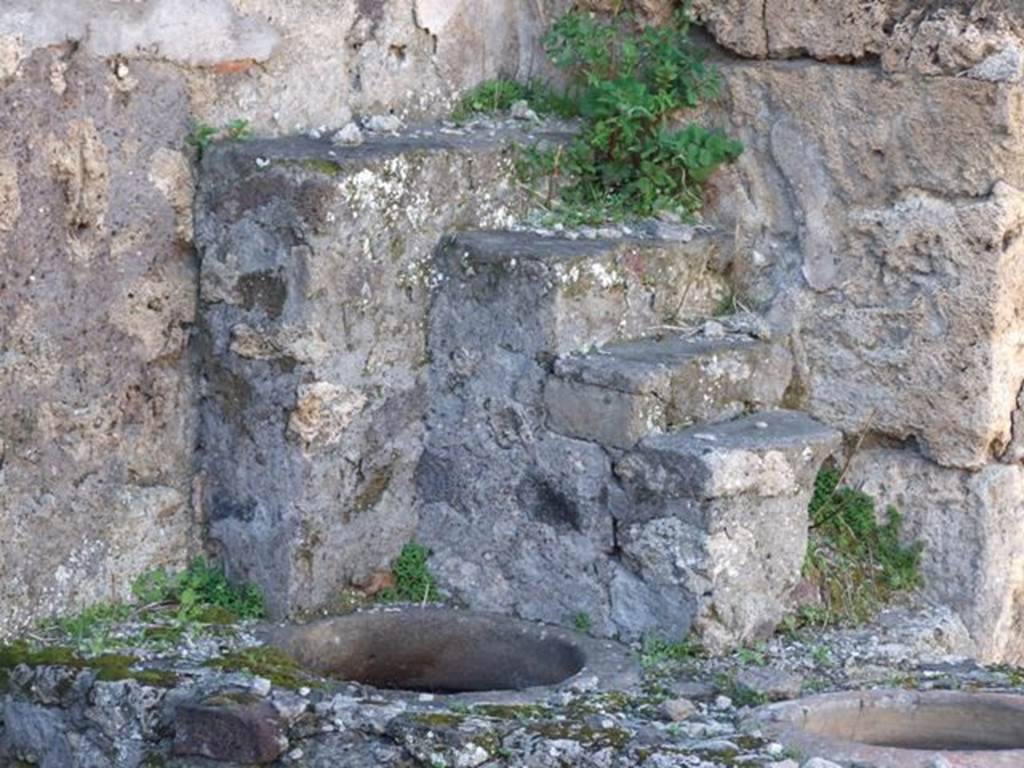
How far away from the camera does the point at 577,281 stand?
17.8ft

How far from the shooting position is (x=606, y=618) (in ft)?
17.6

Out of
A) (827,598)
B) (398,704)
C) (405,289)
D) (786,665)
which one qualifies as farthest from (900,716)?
(405,289)

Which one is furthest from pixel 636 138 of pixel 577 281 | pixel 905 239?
pixel 905 239

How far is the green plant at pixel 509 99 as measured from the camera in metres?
6.02

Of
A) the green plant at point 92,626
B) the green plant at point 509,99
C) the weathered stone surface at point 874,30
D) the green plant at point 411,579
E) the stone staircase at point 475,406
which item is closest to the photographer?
the green plant at point 92,626

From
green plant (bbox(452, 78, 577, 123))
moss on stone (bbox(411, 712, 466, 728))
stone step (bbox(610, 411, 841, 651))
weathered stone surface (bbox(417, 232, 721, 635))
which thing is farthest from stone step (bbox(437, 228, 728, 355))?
moss on stone (bbox(411, 712, 466, 728))

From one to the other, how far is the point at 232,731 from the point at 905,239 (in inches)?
79.8

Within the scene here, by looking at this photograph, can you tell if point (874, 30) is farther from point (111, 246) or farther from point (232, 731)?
point (232, 731)

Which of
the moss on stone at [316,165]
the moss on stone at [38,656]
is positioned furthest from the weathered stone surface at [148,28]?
the moss on stone at [38,656]

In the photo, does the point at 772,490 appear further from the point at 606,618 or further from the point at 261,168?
the point at 261,168

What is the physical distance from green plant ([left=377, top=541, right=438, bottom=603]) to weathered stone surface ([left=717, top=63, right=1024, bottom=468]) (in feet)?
3.38

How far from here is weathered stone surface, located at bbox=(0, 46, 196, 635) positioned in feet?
16.8

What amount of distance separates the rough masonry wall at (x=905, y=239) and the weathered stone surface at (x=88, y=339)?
4.72ft

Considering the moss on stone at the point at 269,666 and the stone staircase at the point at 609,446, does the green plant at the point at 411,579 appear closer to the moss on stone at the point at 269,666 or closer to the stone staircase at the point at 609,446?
the stone staircase at the point at 609,446
